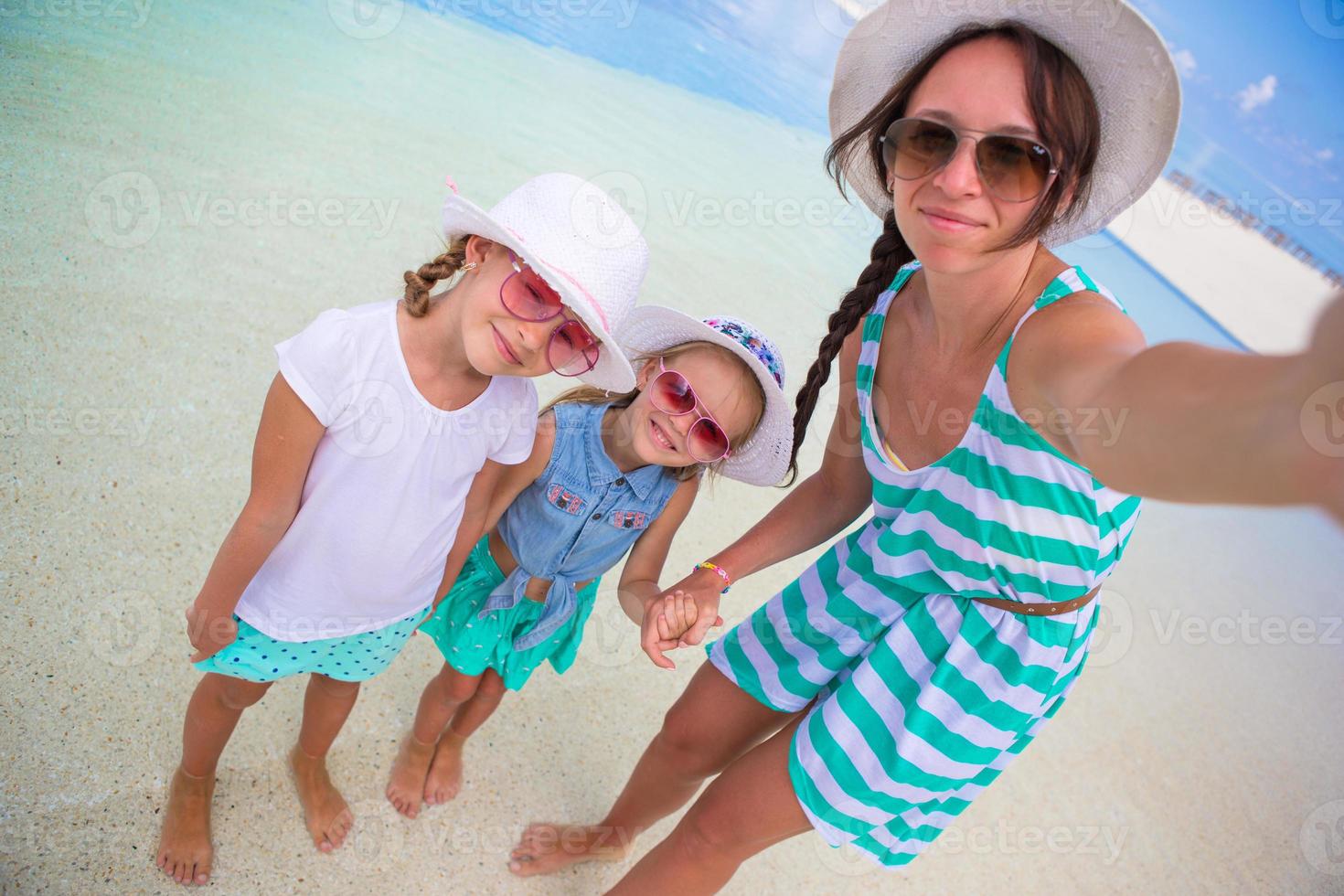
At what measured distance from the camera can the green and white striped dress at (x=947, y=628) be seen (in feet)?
4.68

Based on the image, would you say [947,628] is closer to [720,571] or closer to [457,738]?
[720,571]

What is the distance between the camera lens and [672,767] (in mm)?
1982

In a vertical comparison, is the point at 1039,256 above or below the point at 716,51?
above

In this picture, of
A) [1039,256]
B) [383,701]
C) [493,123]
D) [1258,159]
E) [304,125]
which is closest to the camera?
[1039,256]

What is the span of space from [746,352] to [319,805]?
1.37 m

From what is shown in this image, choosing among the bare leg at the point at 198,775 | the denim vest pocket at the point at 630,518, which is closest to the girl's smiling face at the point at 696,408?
the denim vest pocket at the point at 630,518

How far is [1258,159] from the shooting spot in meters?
8.70

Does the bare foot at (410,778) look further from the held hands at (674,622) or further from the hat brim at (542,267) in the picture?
the hat brim at (542,267)

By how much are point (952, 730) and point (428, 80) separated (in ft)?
20.5

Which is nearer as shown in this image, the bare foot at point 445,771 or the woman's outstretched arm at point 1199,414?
the woman's outstretched arm at point 1199,414

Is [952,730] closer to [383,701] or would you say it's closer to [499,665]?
[499,665]

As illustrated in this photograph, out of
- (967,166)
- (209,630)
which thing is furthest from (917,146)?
(209,630)

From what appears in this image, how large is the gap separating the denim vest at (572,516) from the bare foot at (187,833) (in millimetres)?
663

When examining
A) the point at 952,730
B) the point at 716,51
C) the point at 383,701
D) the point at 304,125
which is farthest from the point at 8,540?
the point at 716,51
